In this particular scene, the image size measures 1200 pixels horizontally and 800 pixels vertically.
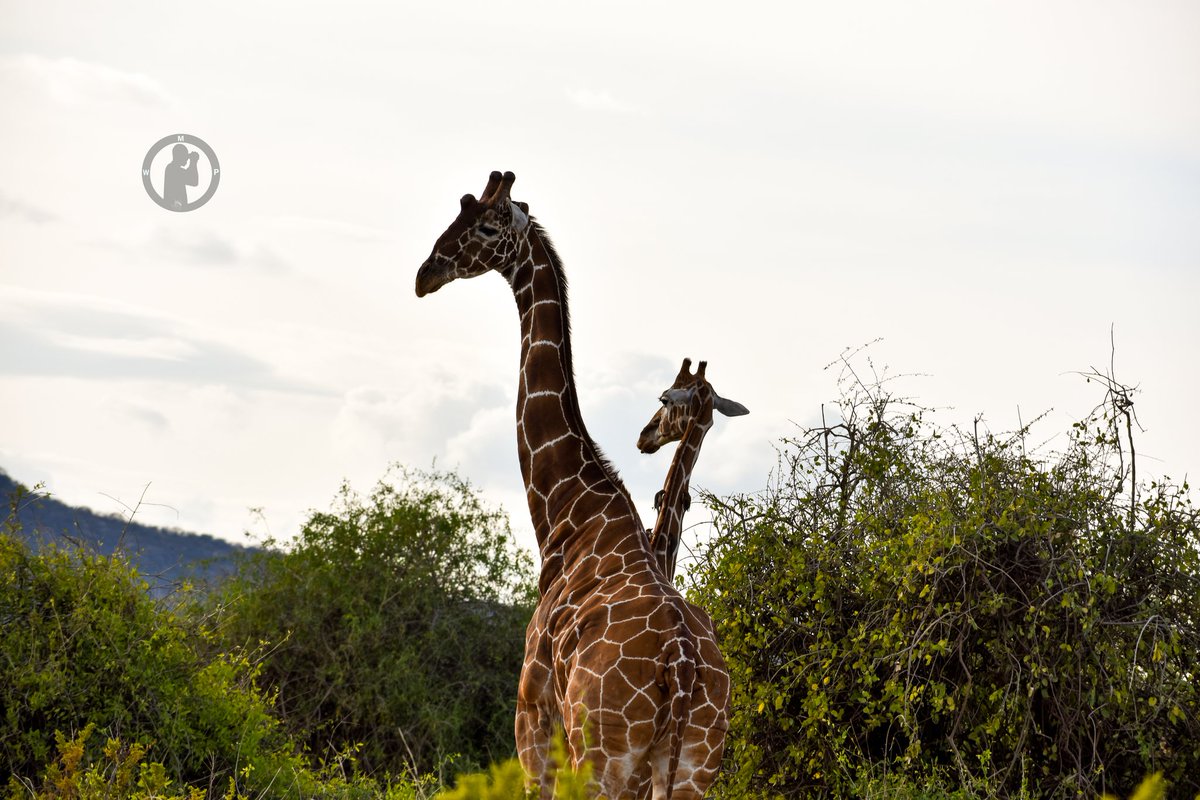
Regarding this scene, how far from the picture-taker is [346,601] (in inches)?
632

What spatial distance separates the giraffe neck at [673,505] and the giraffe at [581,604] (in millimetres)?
923

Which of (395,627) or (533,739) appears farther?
A: (395,627)

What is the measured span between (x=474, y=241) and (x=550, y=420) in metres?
1.08

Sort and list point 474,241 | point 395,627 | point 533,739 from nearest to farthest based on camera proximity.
Answer: point 533,739 < point 474,241 < point 395,627

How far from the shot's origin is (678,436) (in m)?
7.86

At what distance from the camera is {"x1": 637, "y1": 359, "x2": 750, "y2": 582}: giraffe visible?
7133 mm

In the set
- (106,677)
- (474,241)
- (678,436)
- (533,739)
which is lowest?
(106,677)

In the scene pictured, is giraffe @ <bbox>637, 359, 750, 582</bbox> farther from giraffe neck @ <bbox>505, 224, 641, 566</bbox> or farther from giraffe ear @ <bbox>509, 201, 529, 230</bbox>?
giraffe ear @ <bbox>509, 201, 529, 230</bbox>

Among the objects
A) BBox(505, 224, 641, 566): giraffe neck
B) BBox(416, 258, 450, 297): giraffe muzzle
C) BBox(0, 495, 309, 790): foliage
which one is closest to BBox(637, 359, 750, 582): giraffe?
BBox(505, 224, 641, 566): giraffe neck

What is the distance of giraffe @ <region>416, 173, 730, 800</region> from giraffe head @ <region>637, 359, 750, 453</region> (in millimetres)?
1108

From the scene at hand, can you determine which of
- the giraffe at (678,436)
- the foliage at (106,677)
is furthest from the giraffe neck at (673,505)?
the foliage at (106,677)

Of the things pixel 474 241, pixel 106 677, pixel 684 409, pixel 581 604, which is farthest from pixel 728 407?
pixel 106 677

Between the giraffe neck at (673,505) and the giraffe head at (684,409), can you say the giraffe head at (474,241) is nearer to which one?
the giraffe head at (684,409)

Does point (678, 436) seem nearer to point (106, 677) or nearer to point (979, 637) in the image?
point (979, 637)
